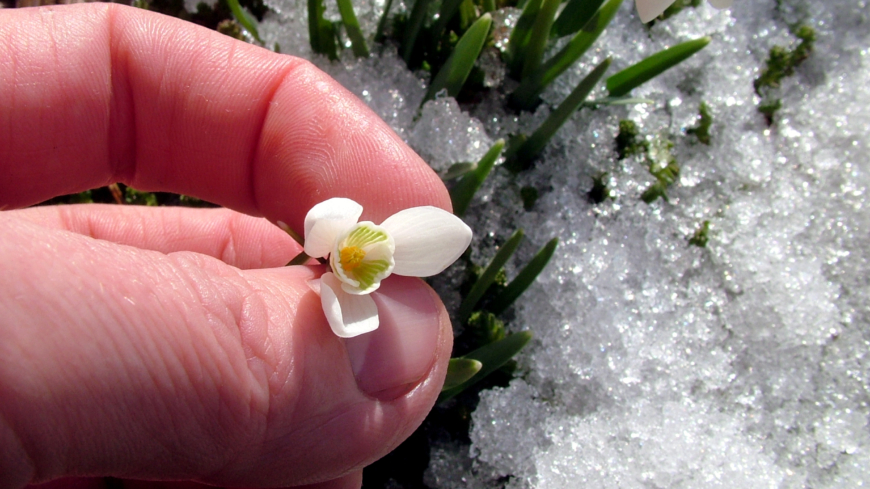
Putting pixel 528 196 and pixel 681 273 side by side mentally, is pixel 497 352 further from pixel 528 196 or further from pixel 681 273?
pixel 681 273

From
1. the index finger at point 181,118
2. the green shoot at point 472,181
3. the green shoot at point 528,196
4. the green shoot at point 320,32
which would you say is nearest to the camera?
the index finger at point 181,118

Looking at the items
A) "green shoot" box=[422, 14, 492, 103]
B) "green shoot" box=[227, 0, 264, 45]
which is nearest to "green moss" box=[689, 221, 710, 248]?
"green shoot" box=[422, 14, 492, 103]

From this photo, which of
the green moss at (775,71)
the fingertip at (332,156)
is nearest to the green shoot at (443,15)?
the fingertip at (332,156)

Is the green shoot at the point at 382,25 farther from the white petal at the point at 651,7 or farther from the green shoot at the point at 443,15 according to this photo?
the white petal at the point at 651,7

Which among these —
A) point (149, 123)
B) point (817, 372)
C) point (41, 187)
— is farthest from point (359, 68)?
point (817, 372)

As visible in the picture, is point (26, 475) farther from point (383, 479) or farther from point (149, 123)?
point (383, 479)

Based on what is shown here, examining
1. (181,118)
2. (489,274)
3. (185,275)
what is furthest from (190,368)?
(489,274)

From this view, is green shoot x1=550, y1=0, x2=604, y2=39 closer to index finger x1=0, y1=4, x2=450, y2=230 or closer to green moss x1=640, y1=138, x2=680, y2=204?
green moss x1=640, y1=138, x2=680, y2=204
